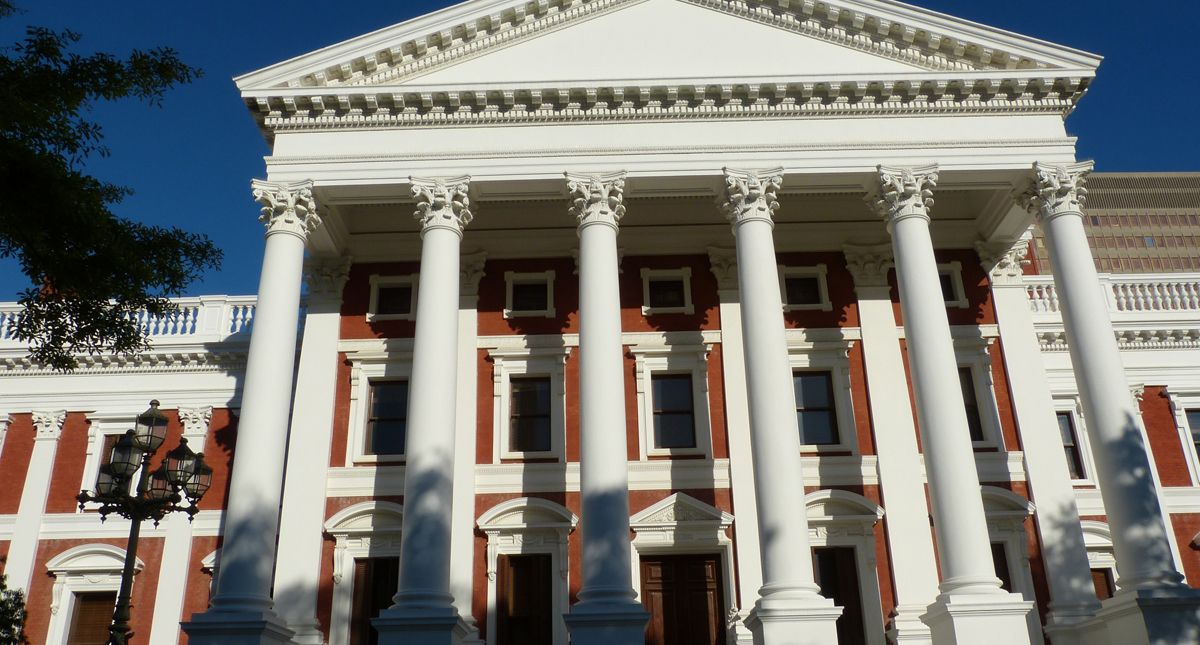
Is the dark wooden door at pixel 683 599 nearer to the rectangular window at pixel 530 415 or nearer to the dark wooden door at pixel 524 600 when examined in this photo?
the dark wooden door at pixel 524 600

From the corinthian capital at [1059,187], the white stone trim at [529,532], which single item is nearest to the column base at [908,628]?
the white stone trim at [529,532]

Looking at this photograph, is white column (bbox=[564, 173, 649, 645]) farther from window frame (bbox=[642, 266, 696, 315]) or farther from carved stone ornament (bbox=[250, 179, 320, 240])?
carved stone ornament (bbox=[250, 179, 320, 240])

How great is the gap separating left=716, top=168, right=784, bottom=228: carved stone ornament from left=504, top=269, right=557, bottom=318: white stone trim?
5.77 metres

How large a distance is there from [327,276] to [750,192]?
37.4ft

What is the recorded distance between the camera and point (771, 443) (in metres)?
19.5

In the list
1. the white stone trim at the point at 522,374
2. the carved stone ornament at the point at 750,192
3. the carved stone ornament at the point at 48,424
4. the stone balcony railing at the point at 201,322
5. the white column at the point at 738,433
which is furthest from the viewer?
the stone balcony railing at the point at 201,322

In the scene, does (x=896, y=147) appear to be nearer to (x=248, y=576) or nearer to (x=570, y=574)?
(x=570, y=574)

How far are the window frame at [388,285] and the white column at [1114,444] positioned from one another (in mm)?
15482

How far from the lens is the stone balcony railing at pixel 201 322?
2884 centimetres

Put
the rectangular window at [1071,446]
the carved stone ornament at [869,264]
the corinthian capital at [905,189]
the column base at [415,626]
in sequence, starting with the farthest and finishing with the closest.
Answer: the rectangular window at [1071,446], the carved stone ornament at [869,264], the corinthian capital at [905,189], the column base at [415,626]

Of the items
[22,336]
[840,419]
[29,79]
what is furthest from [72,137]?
[840,419]

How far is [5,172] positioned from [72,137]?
1.55 m

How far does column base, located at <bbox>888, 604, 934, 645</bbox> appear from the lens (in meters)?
21.6

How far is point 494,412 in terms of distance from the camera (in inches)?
970
